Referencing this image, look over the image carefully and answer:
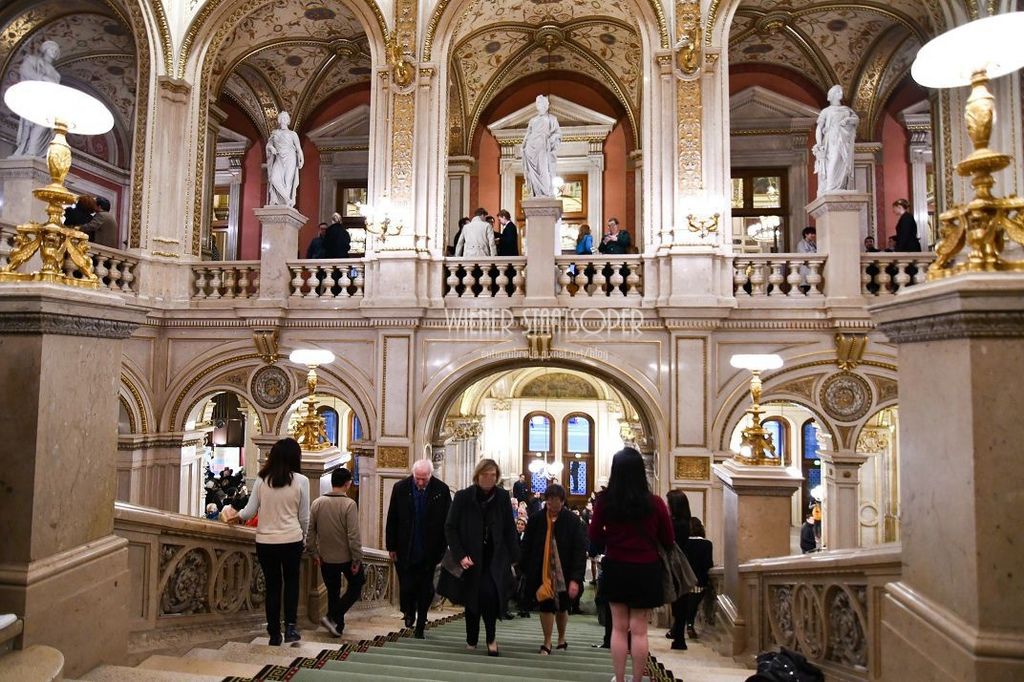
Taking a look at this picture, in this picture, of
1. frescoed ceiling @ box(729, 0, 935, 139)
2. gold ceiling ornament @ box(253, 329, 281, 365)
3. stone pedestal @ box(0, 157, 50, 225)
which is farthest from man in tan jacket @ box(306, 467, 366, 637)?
frescoed ceiling @ box(729, 0, 935, 139)

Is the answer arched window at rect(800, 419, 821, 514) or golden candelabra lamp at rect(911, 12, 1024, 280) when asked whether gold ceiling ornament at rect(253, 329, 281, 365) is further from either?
A: arched window at rect(800, 419, 821, 514)

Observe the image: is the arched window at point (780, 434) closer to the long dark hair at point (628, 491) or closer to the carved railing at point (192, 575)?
the carved railing at point (192, 575)

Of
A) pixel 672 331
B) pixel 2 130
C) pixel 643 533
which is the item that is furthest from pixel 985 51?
pixel 2 130

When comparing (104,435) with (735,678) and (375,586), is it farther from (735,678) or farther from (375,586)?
(375,586)

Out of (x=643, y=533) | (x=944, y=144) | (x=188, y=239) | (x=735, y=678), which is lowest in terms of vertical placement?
(x=735, y=678)

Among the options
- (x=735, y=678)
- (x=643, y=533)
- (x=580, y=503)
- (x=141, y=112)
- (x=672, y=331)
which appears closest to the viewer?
(x=643, y=533)

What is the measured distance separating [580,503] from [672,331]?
958 cm

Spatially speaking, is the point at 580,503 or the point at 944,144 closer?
the point at 944,144

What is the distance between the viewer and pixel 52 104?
318cm

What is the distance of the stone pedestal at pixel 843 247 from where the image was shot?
891cm

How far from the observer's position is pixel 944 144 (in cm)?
959

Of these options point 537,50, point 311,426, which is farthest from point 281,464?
point 537,50

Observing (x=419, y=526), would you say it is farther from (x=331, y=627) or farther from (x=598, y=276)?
(x=598, y=276)

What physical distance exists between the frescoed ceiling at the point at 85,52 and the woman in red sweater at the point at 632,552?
11158 mm
